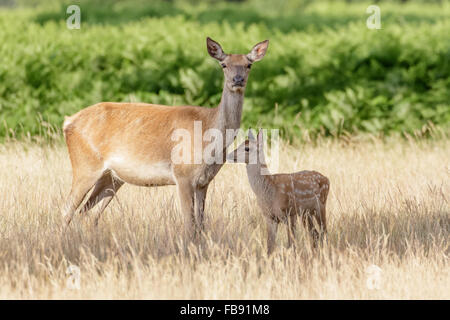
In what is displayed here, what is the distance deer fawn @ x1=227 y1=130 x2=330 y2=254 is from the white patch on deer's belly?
1.84 feet

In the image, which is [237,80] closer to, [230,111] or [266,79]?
[230,111]

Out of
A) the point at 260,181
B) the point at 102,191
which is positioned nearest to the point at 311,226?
the point at 260,181

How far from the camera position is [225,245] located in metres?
5.82

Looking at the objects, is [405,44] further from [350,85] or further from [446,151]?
[446,151]

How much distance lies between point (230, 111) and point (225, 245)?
3.48 feet

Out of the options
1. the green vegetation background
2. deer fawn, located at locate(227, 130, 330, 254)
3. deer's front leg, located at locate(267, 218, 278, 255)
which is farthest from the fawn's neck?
the green vegetation background

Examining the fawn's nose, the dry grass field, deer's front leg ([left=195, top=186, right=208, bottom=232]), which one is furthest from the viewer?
deer's front leg ([left=195, top=186, right=208, bottom=232])

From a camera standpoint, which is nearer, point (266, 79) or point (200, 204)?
point (200, 204)

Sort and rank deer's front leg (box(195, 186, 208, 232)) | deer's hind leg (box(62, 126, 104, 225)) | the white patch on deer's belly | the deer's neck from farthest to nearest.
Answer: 1. deer's hind leg (box(62, 126, 104, 225))
2. the white patch on deer's belly
3. deer's front leg (box(195, 186, 208, 232))
4. the deer's neck

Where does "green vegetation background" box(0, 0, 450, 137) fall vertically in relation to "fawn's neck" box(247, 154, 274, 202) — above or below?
above

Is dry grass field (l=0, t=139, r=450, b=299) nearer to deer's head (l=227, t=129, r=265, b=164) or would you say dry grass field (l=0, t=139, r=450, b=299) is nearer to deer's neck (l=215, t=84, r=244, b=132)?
deer's head (l=227, t=129, r=265, b=164)

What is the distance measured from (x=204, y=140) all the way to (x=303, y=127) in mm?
4567

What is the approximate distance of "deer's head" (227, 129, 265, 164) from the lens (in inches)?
244
